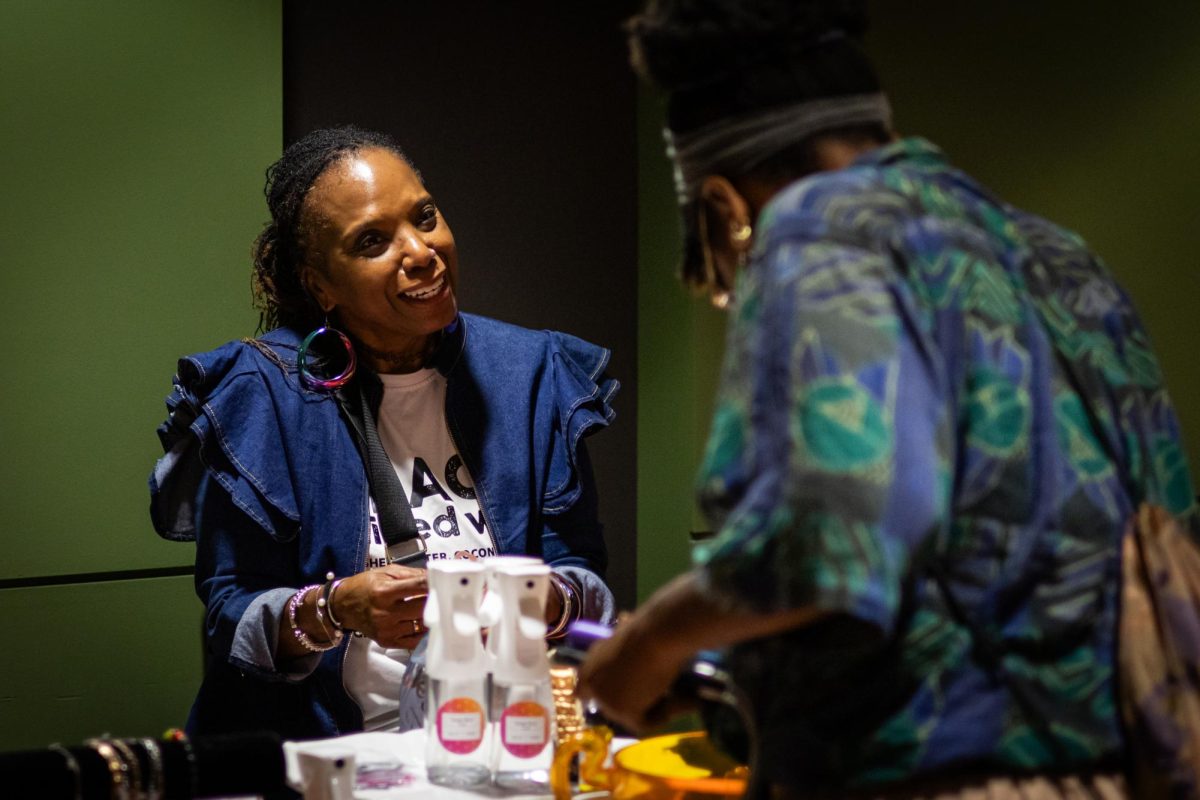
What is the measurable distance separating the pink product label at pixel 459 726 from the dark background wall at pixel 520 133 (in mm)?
1797

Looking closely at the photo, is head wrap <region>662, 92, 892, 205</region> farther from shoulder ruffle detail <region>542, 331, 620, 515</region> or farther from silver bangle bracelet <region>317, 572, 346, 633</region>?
shoulder ruffle detail <region>542, 331, 620, 515</region>

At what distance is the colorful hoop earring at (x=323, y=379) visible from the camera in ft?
8.08

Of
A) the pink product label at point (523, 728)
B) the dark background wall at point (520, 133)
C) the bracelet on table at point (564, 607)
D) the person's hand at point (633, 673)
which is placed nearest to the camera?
the person's hand at point (633, 673)

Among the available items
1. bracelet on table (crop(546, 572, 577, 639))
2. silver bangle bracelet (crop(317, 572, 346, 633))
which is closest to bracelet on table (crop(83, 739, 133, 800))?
silver bangle bracelet (crop(317, 572, 346, 633))

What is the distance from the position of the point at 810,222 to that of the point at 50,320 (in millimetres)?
2208

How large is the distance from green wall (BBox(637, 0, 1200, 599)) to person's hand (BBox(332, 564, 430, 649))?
1807mm

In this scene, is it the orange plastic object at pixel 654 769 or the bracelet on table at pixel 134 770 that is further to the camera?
the orange plastic object at pixel 654 769

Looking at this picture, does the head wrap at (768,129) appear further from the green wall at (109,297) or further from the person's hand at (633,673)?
the green wall at (109,297)

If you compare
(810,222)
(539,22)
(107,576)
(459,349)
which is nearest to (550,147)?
(539,22)

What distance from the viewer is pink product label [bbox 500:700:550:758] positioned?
1695mm

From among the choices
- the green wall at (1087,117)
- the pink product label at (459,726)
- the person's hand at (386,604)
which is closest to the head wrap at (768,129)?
the pink product label at (459,726)

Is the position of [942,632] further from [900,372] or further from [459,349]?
[459,349]

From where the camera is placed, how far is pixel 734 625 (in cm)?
105

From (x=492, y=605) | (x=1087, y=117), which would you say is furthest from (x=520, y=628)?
(x=1087, y=117)
